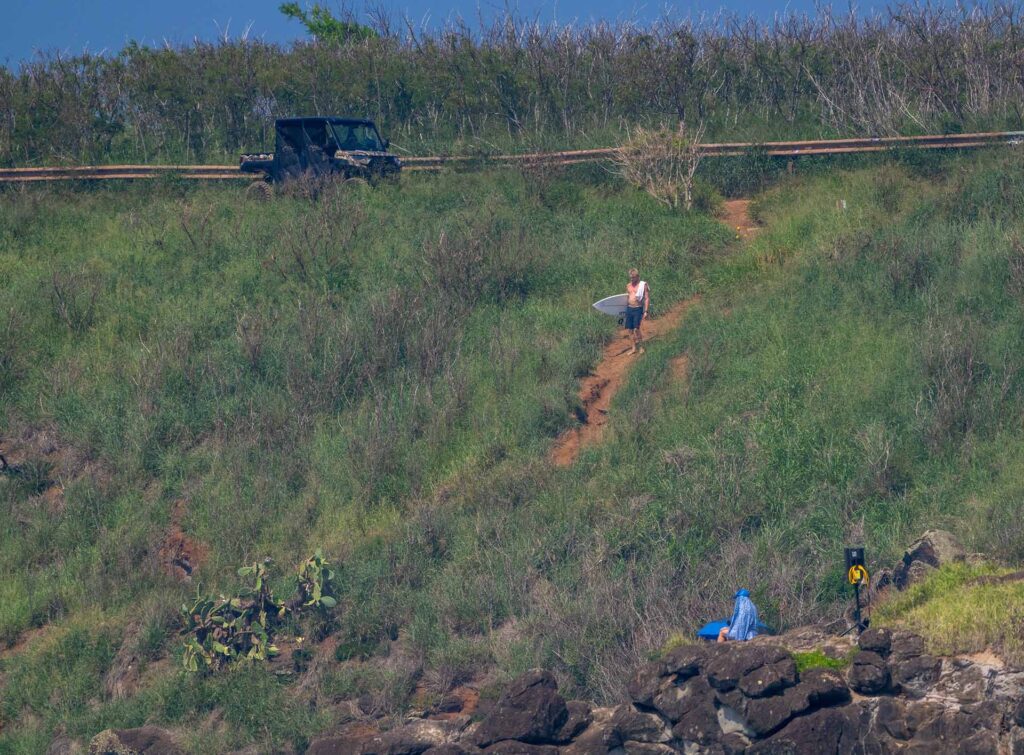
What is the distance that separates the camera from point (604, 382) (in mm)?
16453

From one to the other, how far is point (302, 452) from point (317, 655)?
11.7 ft

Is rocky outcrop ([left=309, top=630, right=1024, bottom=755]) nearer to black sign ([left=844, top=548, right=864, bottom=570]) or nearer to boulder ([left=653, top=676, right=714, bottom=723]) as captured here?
boulder ([left=653, top=676, right=714, bottom=723])

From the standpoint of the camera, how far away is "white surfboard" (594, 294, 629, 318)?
57.6 feet

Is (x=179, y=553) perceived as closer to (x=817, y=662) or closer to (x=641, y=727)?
(x=641, y=727)

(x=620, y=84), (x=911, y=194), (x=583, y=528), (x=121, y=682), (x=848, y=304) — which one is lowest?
(x=121, y=682)

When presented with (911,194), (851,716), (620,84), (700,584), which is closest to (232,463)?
(700,584)

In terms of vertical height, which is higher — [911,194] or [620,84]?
[620,84]

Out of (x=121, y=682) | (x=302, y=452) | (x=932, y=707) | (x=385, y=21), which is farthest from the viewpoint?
(x=385, y=21)

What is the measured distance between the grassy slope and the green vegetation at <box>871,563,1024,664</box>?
159cm

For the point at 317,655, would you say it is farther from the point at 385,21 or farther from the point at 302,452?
the point at 385,21

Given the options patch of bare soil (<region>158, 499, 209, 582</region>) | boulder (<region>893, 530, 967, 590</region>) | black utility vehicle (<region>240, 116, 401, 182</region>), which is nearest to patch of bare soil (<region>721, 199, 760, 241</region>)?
black utility vehicle (<region>240, 116, 401, 182</region>)

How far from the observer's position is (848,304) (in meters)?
16.4

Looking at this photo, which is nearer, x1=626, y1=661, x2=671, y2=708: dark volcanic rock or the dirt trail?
x1=626, y1=661, x2=671, y2=708: dark volcanic rock

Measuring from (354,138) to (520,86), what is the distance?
4127 mm
